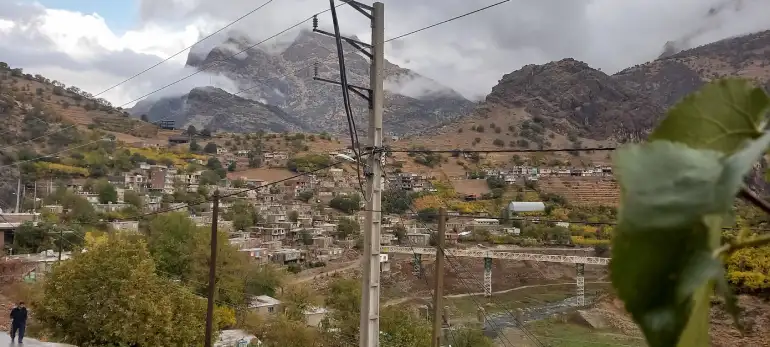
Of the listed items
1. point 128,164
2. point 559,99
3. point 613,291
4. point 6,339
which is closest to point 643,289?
point 613,291

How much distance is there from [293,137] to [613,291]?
64.3 m

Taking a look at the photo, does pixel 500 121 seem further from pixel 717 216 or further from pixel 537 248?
pixel 717 216

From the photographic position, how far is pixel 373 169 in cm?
585

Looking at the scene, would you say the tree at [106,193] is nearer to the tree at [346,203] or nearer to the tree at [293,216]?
the tree at [293,216]

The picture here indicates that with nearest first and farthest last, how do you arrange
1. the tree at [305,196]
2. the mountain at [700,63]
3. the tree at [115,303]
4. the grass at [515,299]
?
the tree at [115,303]
the grass at [515,299]
the tree at [305,196]
the mountain at [700,63]

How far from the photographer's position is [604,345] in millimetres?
19875

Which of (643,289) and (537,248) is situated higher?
(643,289)

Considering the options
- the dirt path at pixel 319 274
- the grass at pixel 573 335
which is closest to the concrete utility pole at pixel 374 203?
the grass at pixel 573 335

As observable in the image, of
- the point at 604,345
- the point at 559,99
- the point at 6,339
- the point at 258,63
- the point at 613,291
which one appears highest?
the point at 258,63

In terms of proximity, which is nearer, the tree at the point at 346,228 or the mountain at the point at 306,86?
the tree at the point at 346,228

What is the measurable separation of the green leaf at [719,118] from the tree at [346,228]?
38925mm

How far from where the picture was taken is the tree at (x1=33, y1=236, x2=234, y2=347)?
9.88 m

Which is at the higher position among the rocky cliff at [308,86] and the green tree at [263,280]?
the rocky cliff at [308,86]

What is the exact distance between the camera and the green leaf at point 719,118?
0.87 feet
